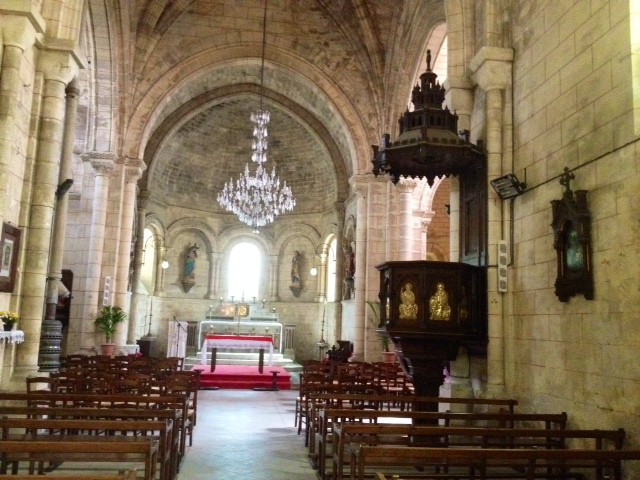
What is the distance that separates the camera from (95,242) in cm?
1669

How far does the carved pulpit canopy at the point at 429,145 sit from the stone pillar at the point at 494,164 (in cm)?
27

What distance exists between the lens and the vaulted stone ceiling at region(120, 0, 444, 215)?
17.5m

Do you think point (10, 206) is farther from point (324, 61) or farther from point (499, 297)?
point (324, 61)

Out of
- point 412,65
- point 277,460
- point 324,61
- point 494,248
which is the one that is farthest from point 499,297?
point 324,61

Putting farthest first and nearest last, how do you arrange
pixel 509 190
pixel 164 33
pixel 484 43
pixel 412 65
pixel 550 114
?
pixel 164 33, pixel 412 65, pixel 484 43, pixel 509 190, pixel 550 114

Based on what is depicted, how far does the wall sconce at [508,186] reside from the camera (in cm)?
836

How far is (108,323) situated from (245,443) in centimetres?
886

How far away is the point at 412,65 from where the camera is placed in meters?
16.3

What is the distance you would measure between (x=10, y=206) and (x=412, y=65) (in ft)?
37.7

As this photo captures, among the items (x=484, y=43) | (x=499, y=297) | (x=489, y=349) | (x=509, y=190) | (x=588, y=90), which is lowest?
(x=489, y=349)

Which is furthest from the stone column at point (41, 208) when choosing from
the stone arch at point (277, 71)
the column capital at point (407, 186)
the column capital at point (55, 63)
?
the column capital at point (407, 186)

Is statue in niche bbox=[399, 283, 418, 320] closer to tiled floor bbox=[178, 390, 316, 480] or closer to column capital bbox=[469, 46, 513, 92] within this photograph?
tiled floor bbox=[178, 390, 316, 480]

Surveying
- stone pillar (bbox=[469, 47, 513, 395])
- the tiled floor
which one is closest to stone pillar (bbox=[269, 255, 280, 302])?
the tiled floor

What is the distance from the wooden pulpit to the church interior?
0.10 feet
